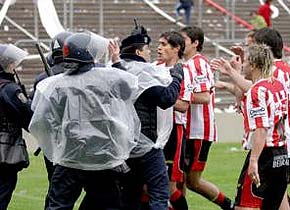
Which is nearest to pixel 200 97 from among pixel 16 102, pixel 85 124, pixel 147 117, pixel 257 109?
pixel 147 117

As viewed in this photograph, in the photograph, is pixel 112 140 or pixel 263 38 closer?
pixel 112 140

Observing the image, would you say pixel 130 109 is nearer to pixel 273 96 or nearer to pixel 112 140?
pixel 112 140

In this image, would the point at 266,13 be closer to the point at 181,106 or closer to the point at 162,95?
the point at 181,106

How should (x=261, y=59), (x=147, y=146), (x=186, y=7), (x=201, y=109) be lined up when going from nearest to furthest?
(x=261, y=59)
(x=147, y=146)
(x=201, y=109)
(x=186, y=7)

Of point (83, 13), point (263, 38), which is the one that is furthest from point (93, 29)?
point (263, 38)

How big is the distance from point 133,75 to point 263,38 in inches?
67.2

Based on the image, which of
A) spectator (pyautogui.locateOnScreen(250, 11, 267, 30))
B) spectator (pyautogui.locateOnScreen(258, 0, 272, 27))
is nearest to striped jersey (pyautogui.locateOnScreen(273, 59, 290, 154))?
spectator (pyautogui.locateOnScreen(250, 11, 267, 30))

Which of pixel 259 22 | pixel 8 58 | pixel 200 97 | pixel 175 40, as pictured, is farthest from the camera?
pixel 259 22

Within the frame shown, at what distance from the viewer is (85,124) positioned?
9508mm

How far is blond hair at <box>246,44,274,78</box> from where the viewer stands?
10.2 meters

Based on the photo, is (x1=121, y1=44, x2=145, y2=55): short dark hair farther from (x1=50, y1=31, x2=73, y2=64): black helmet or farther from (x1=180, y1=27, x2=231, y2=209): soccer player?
(x1=180, y1=27, x2=231, y2=209): soccer player


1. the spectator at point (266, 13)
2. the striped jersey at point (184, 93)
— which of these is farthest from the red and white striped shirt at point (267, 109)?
the spectator at point (266, 13)

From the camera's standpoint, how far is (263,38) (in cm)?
1093

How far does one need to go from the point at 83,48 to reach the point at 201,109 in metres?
3.54
